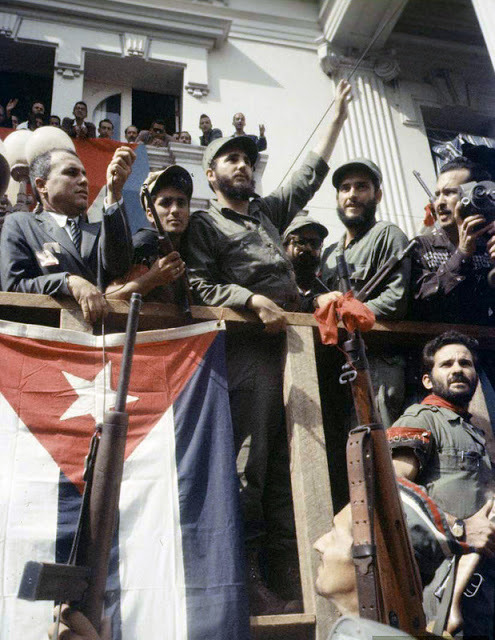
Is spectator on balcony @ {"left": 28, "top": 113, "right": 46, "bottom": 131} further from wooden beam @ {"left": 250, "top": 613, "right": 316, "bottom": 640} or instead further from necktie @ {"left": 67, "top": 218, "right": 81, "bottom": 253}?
wooden beam @ {"left": 250, "top": 613, "right": 316, "bottom": 640}

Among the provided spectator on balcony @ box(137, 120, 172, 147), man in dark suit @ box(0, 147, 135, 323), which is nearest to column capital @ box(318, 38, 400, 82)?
spectator on balcony @ box(137, 120, 172, 147)

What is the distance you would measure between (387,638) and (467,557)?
161 cm

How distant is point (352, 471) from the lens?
8.29 feet

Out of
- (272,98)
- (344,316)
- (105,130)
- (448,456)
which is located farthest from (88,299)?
(272,98)

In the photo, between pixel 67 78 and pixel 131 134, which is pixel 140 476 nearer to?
pixel 131 134

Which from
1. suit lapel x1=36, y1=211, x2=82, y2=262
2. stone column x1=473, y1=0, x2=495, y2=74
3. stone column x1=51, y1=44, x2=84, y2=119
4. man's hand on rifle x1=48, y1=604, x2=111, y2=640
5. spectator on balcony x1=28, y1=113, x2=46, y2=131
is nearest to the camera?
man's hand on rifle x1=48, y1=604, x2=111, y2=640

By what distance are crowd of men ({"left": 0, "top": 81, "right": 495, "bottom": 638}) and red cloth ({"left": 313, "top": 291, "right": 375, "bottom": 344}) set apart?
73mm

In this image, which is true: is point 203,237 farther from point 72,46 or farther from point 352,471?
point 72,46

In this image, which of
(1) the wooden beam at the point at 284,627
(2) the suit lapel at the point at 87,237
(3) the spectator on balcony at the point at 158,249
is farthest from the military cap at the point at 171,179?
(1) the wooden beam at the point at 284,627

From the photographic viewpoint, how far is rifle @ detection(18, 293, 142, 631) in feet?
7.11

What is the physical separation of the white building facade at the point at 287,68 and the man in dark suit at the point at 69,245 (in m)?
4.54

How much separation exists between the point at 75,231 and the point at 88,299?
0.68m

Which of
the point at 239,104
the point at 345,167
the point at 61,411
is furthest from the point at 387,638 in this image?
the point at 239,104

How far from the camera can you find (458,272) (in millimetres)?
3855
